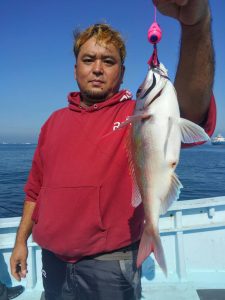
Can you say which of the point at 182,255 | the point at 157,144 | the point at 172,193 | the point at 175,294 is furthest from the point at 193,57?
the point at 182,255

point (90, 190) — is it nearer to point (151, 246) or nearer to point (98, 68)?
point (151, 246)

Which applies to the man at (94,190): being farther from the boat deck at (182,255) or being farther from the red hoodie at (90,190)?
the boat deck at (182,255)

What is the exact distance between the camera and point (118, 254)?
2.39 m

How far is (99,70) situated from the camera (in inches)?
102

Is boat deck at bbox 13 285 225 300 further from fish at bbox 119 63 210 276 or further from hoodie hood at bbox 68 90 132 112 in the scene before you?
hoodie hood at bbox 68 90 132 112

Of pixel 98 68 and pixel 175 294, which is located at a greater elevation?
pixel 98 68

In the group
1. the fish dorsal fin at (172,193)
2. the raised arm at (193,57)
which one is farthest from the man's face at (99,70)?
the fish dorsal fin at (172,193)

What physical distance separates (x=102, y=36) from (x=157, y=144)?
1.33 meters

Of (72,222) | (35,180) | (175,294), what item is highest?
(35,180)

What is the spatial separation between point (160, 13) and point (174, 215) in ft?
11.7

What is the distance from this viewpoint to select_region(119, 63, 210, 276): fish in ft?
5.97

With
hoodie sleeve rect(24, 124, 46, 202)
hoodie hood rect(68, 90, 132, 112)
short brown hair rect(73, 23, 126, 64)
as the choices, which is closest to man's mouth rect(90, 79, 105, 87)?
hoodie hood rect(68, 90, 132, 112)

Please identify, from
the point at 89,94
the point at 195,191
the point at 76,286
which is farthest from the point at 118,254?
the point at 195,191

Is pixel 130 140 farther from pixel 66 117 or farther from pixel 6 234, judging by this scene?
pixel 6 234
